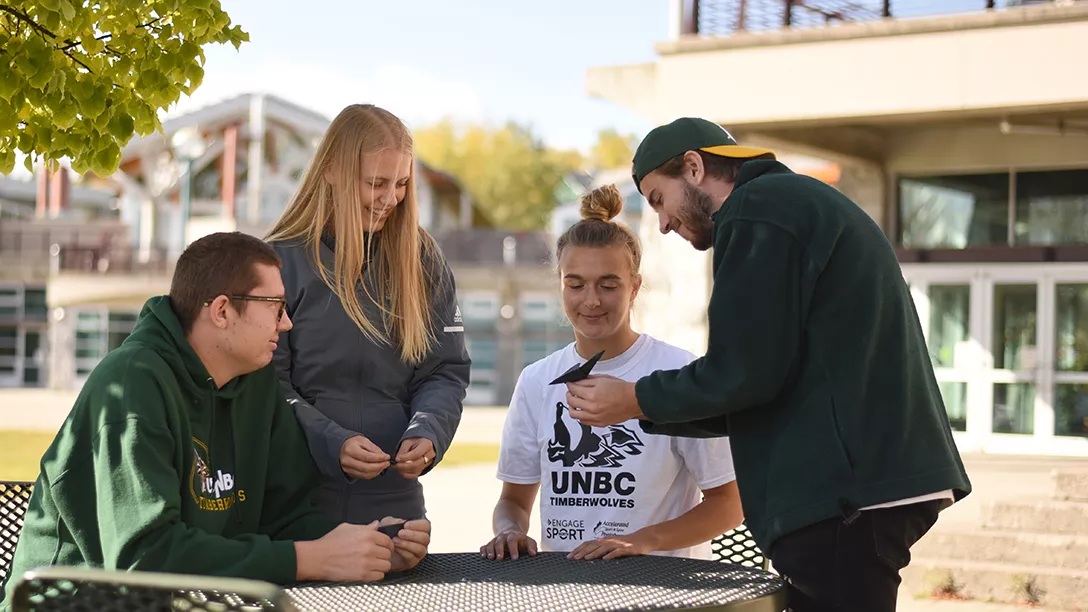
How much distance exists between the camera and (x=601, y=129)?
87375 mm

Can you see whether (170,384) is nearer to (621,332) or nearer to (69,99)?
(621,332)

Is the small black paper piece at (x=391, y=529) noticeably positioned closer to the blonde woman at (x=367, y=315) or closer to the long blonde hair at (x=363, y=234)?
the blonde woman at (x=367, y=315)

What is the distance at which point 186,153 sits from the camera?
140ft

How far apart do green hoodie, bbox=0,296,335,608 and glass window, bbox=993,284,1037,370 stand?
15296 mm

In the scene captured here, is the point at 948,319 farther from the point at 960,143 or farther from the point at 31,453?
the point at 31,453

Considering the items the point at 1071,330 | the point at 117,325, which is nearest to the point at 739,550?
the point at 1071,330

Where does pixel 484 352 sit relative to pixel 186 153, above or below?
below

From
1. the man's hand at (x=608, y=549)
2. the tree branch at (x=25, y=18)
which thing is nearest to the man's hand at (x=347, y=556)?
the man's hand at (x=608, y=549)

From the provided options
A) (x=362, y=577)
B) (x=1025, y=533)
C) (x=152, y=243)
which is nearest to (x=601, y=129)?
(x=152, y=243)

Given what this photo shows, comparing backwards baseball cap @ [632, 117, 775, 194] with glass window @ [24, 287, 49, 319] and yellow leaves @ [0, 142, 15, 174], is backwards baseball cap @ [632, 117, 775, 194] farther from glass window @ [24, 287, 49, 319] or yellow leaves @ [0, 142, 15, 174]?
glass window @ [24, 287, 49, 319]

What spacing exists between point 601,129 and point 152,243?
48508 millimetres

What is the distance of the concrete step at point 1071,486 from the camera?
361 inches

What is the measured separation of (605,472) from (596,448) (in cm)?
8

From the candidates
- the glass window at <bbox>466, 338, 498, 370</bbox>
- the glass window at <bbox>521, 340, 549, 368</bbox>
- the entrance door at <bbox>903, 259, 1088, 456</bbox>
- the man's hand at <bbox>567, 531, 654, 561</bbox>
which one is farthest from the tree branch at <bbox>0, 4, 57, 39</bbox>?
the glass window at <bbox>521, 340, 549, 368</bbox>
